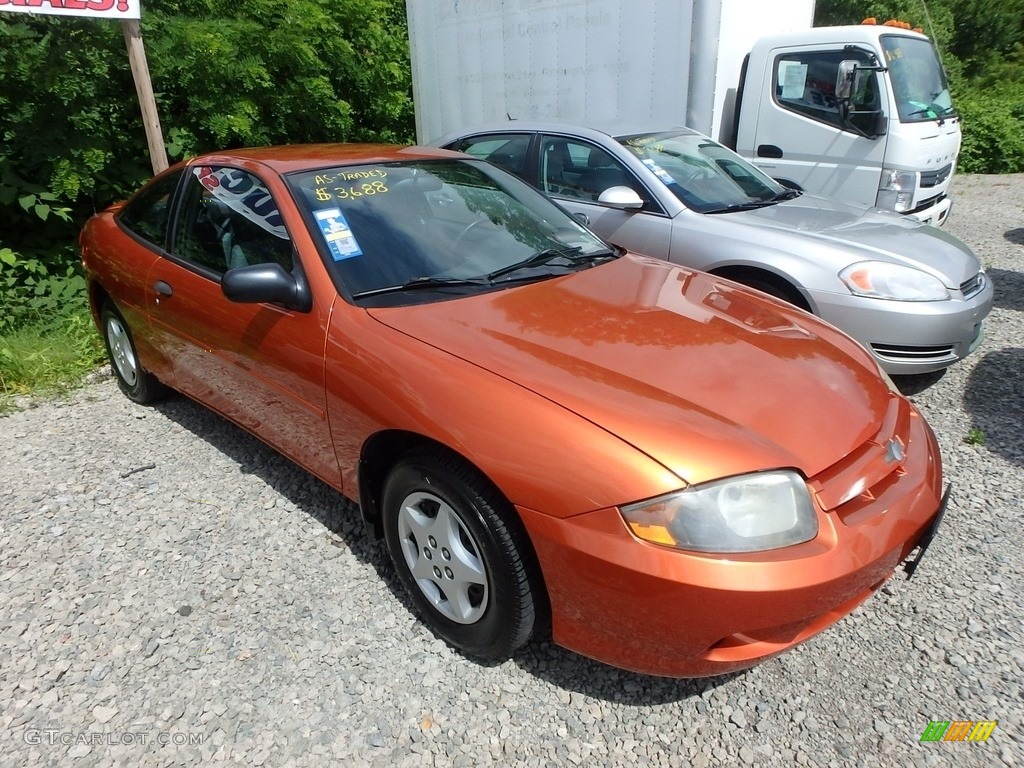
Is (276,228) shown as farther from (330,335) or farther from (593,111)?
(593,111)

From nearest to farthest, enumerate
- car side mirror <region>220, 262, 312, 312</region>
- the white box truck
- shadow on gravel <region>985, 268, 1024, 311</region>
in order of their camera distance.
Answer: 1. car side mirror <region>220, 262, 312, 312</region>
2. shadow on gravel <region>985, 268, 1024, 311</region>
3. the white box truck

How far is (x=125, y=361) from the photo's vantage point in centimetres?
412

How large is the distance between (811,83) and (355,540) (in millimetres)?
5666

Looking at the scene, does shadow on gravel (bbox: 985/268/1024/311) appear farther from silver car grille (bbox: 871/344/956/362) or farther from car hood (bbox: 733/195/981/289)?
silver car grille (bbox: 871/344/956/362)

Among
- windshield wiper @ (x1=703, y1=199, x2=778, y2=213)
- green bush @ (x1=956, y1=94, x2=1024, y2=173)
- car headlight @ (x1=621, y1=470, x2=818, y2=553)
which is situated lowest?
green bush @ (x1=956, y1=94, x2=1024, y2=173)

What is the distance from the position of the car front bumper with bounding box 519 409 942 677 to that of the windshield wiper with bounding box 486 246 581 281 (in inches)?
44.9

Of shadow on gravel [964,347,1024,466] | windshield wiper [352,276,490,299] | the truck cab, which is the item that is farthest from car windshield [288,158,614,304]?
the truck cab

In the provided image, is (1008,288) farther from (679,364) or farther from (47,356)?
(47,356)

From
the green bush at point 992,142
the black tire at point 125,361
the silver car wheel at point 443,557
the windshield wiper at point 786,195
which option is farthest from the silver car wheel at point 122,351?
the green bush at point 992,142

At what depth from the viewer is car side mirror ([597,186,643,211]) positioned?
4234 millimetres

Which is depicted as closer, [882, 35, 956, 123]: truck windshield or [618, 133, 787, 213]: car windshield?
[618, 133, 787, 213]: car windshield

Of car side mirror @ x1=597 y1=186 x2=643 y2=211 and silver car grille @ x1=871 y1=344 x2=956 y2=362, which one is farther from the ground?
car side mirror @ x1=597 y1=186 x2=643 y2=211

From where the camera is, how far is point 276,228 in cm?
270

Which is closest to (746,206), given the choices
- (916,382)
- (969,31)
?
(916,382)
